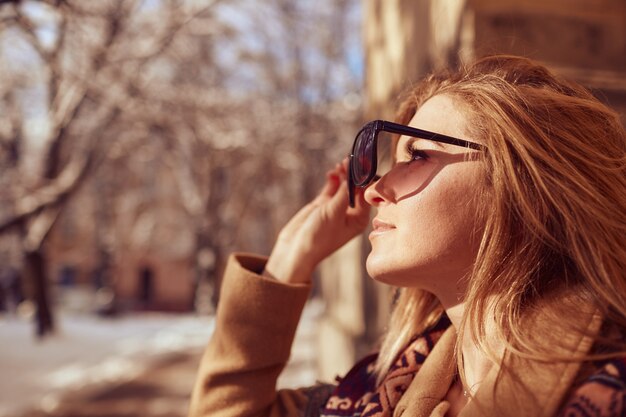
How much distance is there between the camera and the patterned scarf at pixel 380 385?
5.11 feet

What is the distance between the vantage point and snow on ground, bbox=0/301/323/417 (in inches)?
328

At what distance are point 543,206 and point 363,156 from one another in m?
0.54

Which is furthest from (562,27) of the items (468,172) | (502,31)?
(468,172)

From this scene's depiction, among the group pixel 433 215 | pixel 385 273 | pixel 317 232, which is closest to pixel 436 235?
pixel 433 215

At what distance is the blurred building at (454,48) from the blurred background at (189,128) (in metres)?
0.02

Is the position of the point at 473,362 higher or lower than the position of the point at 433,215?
lower

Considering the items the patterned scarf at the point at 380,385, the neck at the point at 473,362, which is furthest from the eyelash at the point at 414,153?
the patterned scarf at the point at 380,385

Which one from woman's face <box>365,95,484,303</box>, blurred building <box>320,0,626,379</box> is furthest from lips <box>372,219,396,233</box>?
blurred building <box>320,0,626,379</box>

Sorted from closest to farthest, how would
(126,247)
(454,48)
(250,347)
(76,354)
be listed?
(250,347)
(454,48)
(76,354)
(126,247)

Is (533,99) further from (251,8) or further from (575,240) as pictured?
(251,8)

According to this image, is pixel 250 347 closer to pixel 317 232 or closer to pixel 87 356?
pixel 317 232

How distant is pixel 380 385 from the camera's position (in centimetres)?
168

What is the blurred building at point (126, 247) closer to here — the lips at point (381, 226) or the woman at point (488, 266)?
the woman at point (488, 266)

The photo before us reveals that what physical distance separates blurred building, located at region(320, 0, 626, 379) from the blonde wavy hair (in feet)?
2.27
